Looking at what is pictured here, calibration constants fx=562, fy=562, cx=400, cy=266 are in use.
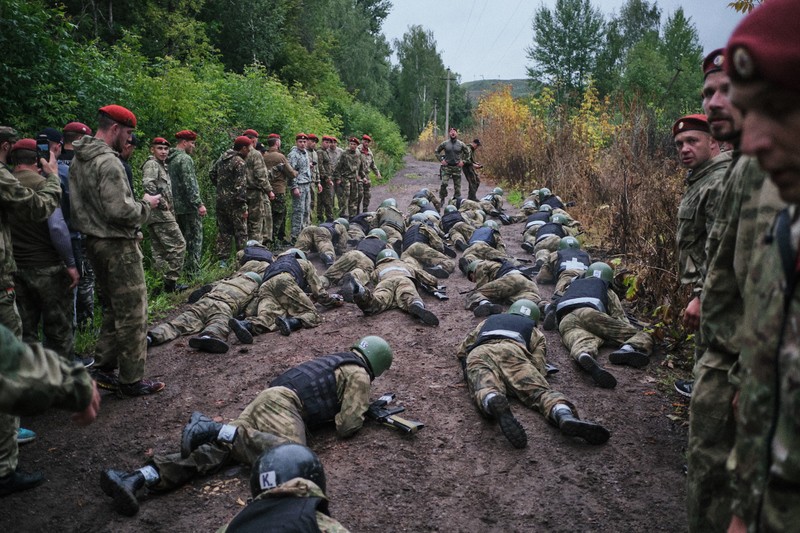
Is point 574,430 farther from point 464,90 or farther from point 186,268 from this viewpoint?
point 464,90

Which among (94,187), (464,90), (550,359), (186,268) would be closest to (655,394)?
(550,359)

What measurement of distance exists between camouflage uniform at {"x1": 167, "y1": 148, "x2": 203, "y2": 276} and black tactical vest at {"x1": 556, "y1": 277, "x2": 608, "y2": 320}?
540 cm

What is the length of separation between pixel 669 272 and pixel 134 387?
530 cm

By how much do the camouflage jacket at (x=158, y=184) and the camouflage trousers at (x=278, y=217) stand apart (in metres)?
3.50

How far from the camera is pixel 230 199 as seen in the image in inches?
359

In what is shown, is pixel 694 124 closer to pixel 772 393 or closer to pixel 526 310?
pixel 526 310

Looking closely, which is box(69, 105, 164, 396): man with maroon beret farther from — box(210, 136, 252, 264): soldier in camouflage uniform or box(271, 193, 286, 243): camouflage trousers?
box(271, 193, 286, 243): camouflage trousers

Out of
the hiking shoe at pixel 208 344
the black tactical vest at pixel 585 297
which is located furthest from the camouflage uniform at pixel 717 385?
the hiking shoe at pixel 208 344

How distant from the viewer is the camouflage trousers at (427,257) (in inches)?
363

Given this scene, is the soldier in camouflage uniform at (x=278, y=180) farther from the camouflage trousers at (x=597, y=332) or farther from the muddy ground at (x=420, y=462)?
the camouflage trousers at (x=597, y=332)

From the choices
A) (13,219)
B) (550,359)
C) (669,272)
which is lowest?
(550,359)

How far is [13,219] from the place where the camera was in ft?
14.7

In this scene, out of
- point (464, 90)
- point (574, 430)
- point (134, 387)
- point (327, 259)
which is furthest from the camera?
point (464, 90)

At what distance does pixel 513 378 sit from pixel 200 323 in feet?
12.1
